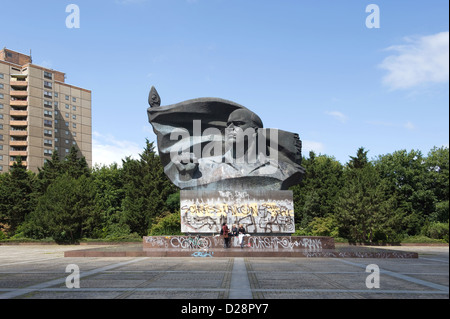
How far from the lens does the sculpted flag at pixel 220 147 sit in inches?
976

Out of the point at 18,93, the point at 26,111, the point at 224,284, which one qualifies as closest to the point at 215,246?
the point at 224,284

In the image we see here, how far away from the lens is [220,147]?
2667 centimetres

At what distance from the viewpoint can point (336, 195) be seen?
45500 mm

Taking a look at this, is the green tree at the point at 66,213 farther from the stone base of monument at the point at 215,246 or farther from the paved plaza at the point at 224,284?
the paved plaza at the point at 224,284

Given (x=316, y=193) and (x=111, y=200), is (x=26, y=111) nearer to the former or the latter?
(x=111, y=200)

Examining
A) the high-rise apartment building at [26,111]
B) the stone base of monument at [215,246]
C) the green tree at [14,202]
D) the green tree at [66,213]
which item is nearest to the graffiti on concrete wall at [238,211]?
the stone base of monument at [215,246]

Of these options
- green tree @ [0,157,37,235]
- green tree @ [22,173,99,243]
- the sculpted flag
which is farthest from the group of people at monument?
green tree @ [0,157,37,235]

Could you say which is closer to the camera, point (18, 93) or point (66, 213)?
point (66, 213)

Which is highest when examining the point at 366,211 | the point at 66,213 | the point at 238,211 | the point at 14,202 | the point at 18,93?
the point at 18,93

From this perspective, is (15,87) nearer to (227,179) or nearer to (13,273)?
(227,179)
